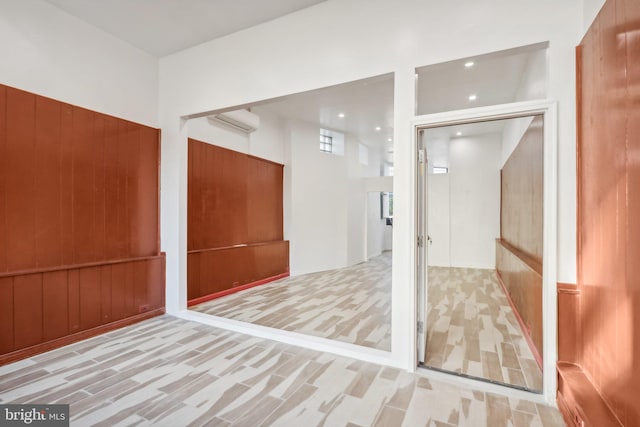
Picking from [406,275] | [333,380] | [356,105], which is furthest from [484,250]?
[333,380]

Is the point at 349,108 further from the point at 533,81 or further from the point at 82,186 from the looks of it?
the point at 82,186

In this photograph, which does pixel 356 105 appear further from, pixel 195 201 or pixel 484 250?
pixel 484 250

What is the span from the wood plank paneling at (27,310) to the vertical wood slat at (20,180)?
0.15 m

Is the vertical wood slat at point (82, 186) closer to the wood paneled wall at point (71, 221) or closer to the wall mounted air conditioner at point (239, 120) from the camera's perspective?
the wood paneled wall at point (71, 221)

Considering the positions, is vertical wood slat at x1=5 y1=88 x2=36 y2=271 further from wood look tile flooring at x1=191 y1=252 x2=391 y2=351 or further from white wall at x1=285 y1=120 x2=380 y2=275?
white wall at x1=285 y1=120 x2=380 y2=275

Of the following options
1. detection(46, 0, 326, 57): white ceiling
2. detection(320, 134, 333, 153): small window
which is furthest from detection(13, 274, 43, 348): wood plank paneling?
detection(320, 134, 333, 153): small window

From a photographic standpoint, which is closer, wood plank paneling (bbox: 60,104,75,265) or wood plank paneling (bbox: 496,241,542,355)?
wood plank paneling (bbox: 496,241,542,355)

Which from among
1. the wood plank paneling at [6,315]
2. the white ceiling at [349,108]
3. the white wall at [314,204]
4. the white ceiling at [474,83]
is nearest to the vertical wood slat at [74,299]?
the wood plank paneling at [6,315]

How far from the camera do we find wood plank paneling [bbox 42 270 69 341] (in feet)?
10.00

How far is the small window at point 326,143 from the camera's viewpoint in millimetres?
8070

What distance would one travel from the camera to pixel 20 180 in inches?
114

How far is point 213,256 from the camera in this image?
511 cm

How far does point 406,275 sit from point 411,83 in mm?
1759

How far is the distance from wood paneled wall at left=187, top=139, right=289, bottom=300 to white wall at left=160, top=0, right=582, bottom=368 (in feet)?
2.32
